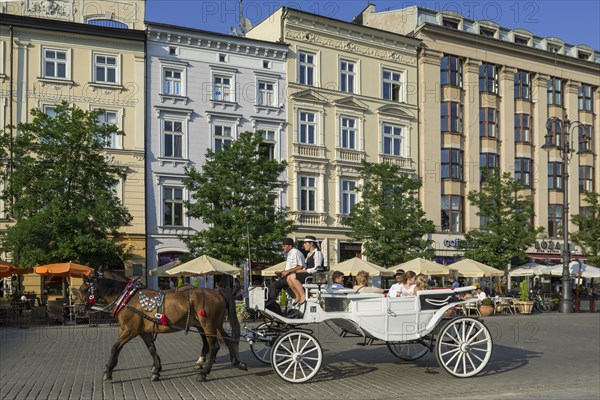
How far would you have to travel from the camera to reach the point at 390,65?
39906mm

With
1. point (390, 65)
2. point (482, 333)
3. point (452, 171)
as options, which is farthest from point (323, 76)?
point (482, 333)

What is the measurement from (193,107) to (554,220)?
2552 cm

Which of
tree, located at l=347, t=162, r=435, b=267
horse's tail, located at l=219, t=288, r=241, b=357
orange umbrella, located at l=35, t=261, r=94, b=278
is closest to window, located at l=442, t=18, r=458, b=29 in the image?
tree, located at l=347, t=162, r=435, b=267

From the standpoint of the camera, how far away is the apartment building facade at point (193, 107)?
109 ft

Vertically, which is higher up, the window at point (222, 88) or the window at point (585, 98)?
the window at point (585, 98)

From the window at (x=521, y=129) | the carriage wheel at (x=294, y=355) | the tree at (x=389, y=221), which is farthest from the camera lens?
the window at (x=521, y=129)

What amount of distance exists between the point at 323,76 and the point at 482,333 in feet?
92.1

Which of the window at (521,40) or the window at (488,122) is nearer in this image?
the window at (488,122)

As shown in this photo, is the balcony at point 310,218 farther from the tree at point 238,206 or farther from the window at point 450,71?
the window at point 450,71

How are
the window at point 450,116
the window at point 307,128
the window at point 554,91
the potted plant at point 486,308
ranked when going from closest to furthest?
the potted plant at point 486,308 → the window at point 307,128 → the window at point 450,116 → the window at point 554,91

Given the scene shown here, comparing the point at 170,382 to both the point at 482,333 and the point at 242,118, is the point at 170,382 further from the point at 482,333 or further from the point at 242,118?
the point at 242,118

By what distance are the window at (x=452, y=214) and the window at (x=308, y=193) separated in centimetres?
880

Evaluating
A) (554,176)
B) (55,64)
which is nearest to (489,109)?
(554,176)

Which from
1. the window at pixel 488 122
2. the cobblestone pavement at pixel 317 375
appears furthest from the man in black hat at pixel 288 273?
the window at pixel 488 122
